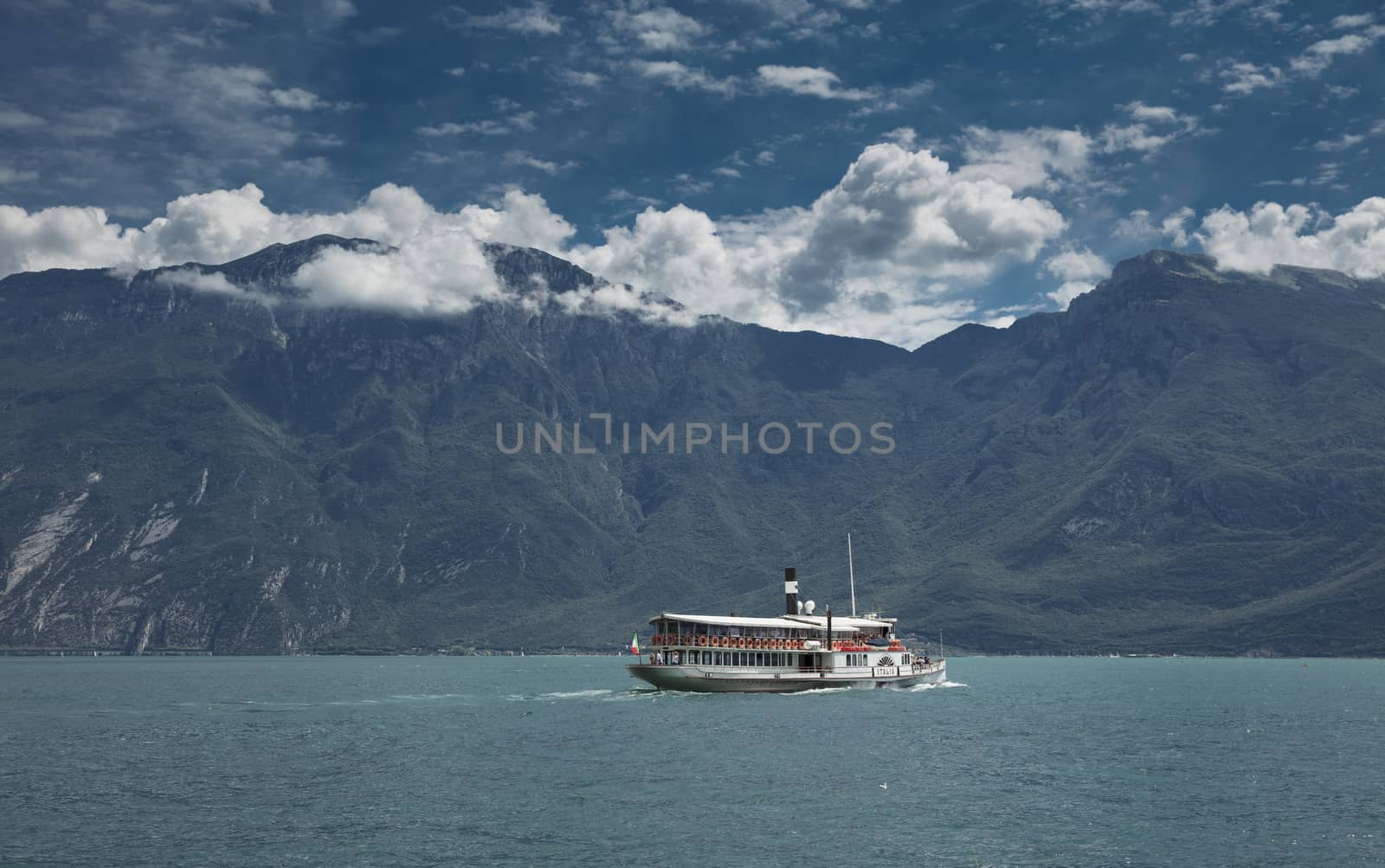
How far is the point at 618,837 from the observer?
65812 millimetres

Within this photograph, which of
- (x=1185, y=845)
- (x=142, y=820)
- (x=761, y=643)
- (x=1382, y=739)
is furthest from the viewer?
(x=761, y=643)

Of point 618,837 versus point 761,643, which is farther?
point 761,643

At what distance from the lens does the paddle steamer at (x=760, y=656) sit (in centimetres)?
16262

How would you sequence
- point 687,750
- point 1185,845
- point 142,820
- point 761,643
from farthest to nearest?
1. point 761,643
2. point 687,750
3. point 142,820
4. point 1185,845

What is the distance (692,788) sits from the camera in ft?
267

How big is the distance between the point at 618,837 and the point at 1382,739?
77.6 meters

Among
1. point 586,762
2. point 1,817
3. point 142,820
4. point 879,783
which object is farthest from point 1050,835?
point 1,817

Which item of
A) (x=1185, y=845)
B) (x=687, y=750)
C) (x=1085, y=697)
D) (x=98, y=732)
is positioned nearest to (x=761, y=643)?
(x=1085, y=697)

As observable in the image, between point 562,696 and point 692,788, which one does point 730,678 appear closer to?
point 562,696

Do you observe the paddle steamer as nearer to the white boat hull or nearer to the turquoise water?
the white boat hull

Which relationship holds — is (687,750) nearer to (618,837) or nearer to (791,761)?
(791,761)

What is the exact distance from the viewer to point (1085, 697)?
176250 mm

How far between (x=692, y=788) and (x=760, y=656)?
86396 mm

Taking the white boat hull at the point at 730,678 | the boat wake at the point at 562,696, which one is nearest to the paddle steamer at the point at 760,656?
the white boat hull at the point at 730,678
